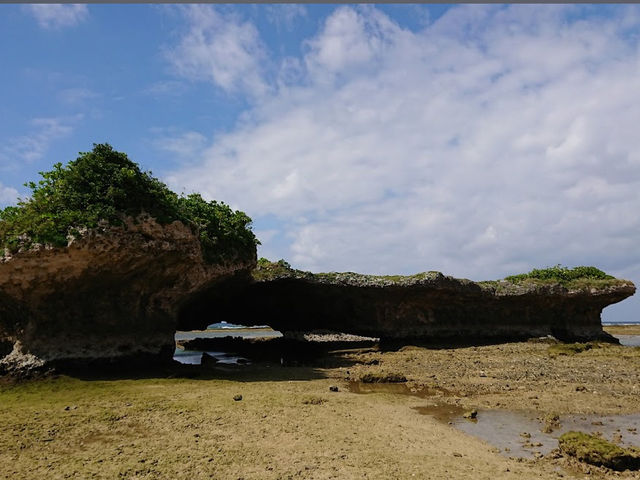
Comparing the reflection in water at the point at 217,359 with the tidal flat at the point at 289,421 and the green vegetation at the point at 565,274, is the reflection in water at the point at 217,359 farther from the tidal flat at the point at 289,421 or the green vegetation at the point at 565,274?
the green vegetation at the point at 565,274

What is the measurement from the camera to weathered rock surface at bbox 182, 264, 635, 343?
76.4ft

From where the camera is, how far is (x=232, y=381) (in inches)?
508

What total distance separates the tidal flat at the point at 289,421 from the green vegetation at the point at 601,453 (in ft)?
0.51

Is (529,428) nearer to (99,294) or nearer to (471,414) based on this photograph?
(471,414)

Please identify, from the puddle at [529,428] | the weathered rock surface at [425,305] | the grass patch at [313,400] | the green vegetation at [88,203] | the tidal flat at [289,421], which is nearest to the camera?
the tidal flat at [289,421]

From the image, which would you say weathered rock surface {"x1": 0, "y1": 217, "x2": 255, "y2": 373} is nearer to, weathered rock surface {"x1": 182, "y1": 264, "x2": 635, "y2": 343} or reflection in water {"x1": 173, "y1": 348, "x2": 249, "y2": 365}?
reflection in water {"x1": 173, "y1": 348, "x2": 249, "y2": 365}

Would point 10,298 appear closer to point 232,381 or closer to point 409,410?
point 232,381

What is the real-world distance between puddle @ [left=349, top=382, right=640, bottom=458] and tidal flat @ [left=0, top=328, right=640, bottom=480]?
0.08 m

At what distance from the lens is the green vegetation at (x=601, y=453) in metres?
6.27

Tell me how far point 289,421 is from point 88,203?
890 centimetres

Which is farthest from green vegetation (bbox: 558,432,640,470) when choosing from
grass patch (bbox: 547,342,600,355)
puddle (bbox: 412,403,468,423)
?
A: grass patch (bbox: 547,342,600,355)

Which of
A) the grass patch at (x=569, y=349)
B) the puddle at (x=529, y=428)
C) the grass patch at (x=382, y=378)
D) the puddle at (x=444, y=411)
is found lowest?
the puddle at (x=529, y=428)

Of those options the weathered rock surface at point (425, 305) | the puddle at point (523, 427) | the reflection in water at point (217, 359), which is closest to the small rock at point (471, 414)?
the puddle at point (523, 427)

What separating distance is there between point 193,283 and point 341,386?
266 inches
